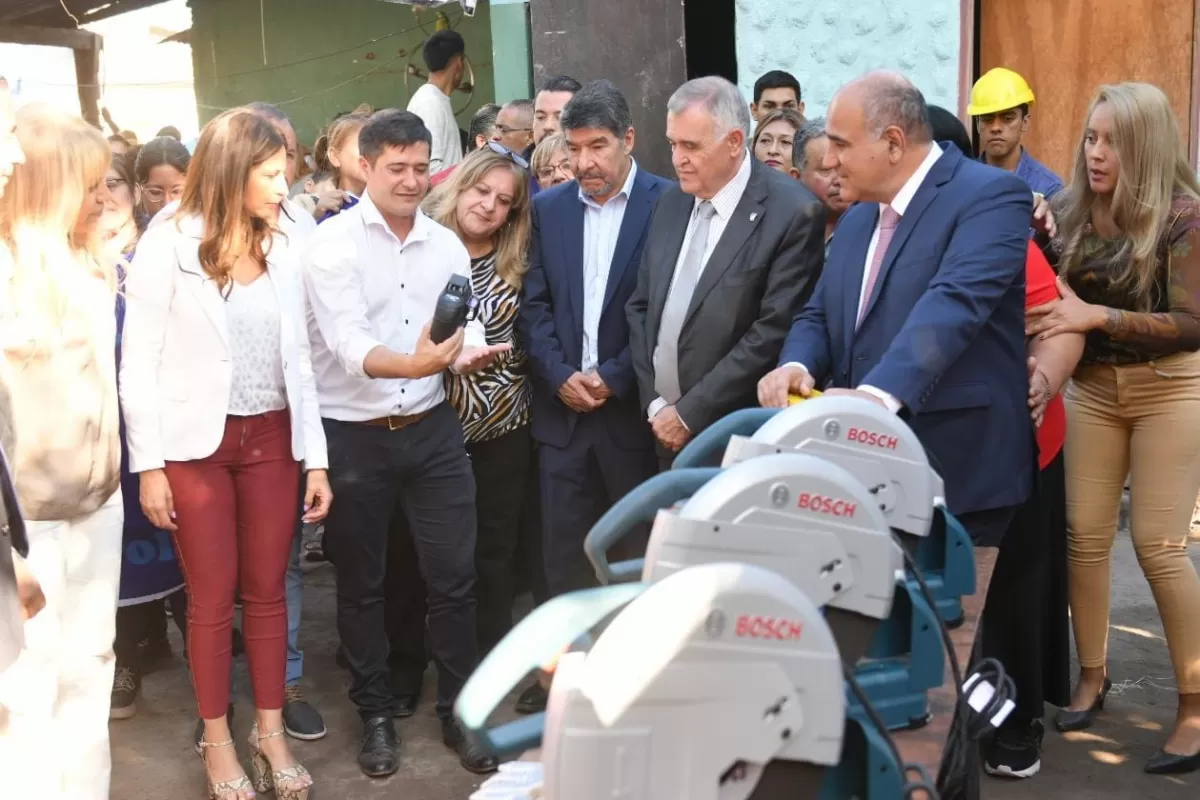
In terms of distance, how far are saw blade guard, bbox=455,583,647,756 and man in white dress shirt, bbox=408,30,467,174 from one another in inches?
205

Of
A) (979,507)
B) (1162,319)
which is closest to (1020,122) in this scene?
(1162,319)

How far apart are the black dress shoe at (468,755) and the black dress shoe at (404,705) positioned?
29 cm

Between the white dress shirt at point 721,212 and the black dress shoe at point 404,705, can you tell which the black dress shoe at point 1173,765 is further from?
the black dress shoe at point 404,705

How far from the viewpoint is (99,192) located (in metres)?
3.18

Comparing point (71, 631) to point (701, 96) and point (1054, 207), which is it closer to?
point (701, 96)

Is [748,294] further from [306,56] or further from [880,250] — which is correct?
[306,56]

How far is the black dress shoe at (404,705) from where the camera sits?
4.23 m

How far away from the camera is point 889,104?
3.09m

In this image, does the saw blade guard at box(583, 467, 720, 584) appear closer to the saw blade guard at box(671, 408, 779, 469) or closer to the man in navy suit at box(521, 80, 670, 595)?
the saw blade guard at box(671, 408, 779, 469)

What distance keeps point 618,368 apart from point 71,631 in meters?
1.69

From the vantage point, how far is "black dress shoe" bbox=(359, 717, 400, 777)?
3824 mm

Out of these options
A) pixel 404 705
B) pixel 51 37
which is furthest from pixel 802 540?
pixel 51 37

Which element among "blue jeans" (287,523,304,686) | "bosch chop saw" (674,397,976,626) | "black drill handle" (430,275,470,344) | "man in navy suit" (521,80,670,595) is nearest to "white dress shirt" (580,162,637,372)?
"man in navy suit" (521,80,670,595)

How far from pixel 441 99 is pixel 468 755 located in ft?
12.6
